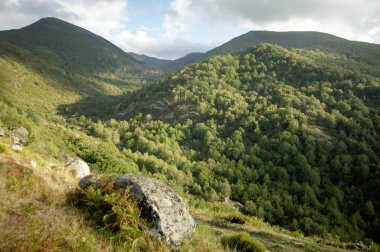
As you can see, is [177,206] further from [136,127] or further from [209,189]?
[136,127]

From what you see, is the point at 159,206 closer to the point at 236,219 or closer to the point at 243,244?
the point at 243,244

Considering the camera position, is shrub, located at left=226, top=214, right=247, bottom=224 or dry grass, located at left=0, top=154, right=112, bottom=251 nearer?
dry grass, located at left=0, top=154, right=112, bottom=251

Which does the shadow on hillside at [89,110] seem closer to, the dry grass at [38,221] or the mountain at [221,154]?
the mountain at [221,154]

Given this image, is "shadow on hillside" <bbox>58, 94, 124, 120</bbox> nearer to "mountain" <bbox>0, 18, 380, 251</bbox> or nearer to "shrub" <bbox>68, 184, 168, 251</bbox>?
"mountain" <bbox>0, 18, 380, 251</bbox>

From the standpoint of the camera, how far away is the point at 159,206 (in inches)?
341

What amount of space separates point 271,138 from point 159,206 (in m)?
108

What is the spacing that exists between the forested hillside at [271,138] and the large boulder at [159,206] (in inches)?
1973

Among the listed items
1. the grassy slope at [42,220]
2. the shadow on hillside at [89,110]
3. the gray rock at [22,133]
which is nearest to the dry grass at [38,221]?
the grassy slope at [42,220]

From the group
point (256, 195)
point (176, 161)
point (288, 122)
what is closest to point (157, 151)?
point (176, 161)

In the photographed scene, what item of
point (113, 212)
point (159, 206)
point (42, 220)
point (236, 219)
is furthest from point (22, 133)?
point (42, 220)

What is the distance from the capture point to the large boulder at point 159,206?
840 cm

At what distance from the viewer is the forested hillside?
8281 cm

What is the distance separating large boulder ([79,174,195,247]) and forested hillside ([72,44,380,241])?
5011cm

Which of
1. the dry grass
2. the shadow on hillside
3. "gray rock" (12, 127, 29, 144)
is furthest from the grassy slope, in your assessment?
the shadow on hillside
